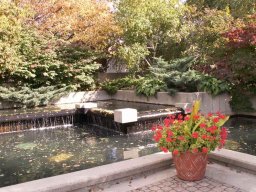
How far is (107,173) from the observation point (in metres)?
4.36

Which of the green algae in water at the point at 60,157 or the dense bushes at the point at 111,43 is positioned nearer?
the green algae in water at the point at 60,157

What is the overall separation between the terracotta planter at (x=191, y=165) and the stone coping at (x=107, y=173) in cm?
50

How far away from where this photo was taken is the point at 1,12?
13.6 metres

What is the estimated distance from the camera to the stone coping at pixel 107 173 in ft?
12.9

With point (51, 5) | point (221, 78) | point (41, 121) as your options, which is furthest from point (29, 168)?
point (51, 5)

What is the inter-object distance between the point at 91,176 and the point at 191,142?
146cm

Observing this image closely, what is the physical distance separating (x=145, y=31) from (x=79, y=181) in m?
13.8

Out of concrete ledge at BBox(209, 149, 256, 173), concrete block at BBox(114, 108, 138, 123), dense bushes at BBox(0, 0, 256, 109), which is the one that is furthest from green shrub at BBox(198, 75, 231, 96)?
concrete ledge at BBox(209, 149, 256, 173)

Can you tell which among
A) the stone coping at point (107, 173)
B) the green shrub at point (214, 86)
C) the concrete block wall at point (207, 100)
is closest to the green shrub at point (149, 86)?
the concrete block wall at point (207, 100)

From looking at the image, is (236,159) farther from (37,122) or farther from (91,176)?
(37,122)

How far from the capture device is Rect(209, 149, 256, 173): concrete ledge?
461 centimetres

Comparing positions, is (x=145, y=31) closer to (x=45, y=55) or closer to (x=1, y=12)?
(x=45, y=55)

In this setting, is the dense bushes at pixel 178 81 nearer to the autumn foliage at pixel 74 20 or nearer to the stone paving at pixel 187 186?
the autumn foliage at pixel 74 20

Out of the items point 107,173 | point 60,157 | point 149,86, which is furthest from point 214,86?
point 107,173
